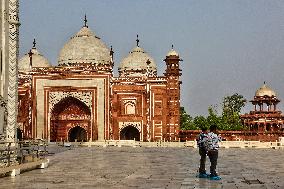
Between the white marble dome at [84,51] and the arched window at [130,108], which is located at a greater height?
the white marble dome at [84,51]

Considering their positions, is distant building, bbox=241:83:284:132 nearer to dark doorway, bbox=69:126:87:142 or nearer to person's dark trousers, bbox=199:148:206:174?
dark doorway, bbox=69:126:87:142

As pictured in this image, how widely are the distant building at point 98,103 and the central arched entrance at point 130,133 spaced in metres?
0.30

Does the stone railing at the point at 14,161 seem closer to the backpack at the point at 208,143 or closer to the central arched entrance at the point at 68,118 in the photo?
the backpack at the point at 208,143

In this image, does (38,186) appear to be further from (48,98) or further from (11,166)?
(48,98)

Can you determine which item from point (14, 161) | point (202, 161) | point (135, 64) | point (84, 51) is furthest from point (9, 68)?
point (135, 64)

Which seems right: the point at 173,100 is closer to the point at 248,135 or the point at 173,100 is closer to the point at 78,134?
the point at 248,135

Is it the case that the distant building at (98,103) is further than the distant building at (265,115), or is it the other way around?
the distant building at (265,115)

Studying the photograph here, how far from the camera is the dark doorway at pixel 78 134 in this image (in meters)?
49.8

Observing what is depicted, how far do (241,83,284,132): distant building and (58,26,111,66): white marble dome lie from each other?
61.1 ft

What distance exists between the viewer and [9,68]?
56.5 feet

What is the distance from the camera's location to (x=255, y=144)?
137 feet

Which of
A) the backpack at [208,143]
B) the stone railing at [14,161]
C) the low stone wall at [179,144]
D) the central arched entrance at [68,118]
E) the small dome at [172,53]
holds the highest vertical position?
the small dome at [172,53]

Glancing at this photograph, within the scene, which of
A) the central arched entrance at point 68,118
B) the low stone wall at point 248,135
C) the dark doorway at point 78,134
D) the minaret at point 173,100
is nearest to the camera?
the minaret at point 173,100

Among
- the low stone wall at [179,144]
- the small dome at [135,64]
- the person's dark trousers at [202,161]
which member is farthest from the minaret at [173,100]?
the person's dark trousers at [202,161]
